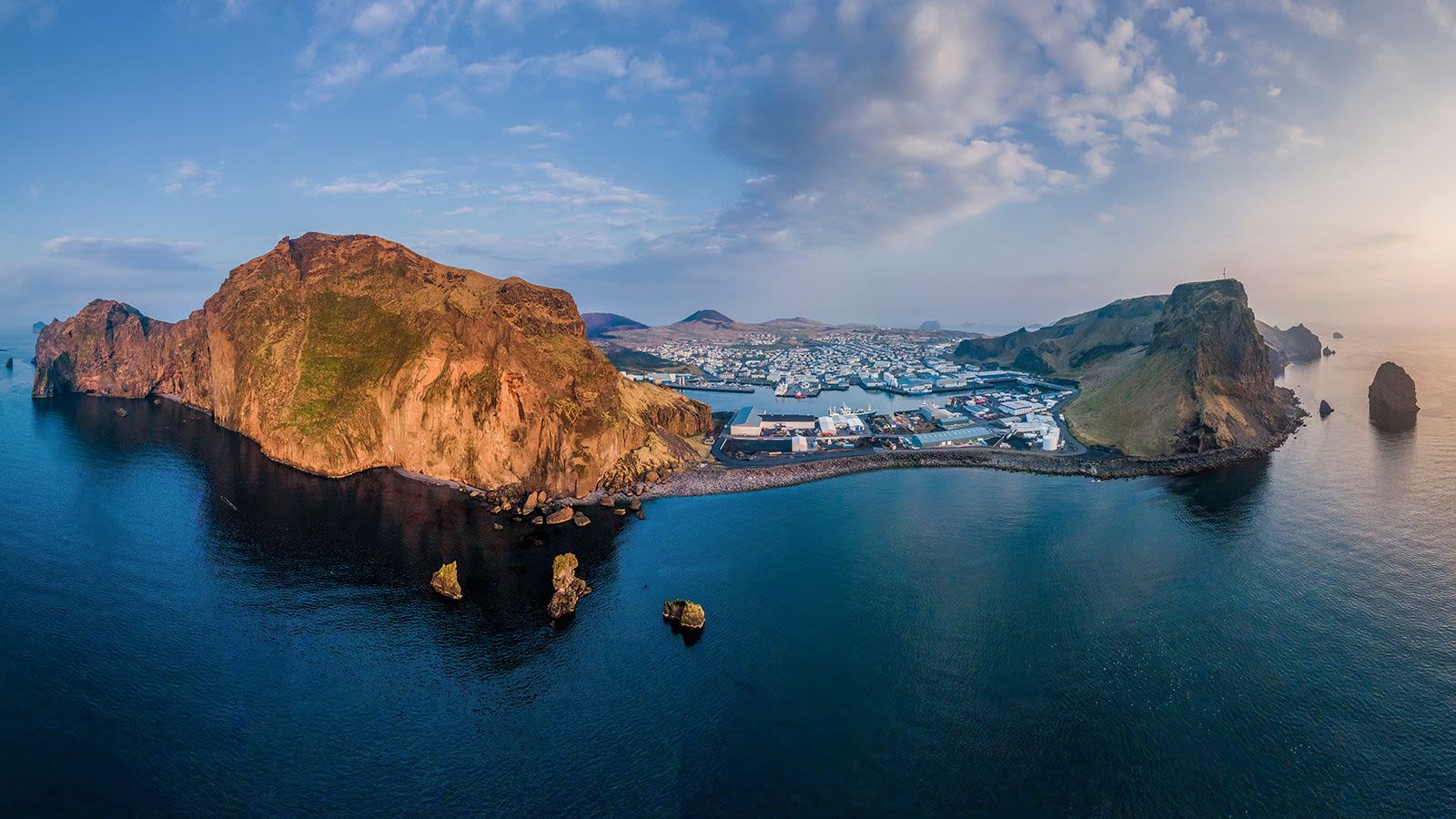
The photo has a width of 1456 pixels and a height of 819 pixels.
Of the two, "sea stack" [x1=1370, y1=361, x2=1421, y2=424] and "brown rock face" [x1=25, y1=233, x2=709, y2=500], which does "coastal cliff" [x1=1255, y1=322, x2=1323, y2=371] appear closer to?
"sea stack" [x1=1370, y1=361, x2=1421, y2=424]

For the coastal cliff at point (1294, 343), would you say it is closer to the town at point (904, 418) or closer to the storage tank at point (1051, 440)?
the town at point (904, 418)

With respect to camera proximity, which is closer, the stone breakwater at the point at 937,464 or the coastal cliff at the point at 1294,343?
the stone breakwater at the point at 937,464

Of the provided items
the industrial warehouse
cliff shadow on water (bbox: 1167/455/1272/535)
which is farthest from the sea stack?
the industrial warehouse

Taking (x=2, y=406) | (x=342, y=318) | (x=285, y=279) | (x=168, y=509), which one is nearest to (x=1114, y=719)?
(x=168, y=509)

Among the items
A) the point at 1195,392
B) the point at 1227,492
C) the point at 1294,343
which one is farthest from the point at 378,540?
the point at 1294,343

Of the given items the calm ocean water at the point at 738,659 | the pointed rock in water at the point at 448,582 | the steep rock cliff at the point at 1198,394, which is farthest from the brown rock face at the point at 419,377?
the steep rock cliff at the point at 1198,394

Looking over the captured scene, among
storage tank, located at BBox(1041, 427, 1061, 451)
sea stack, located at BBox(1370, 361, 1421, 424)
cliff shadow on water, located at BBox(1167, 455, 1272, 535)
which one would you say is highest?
sea stack, located at BBox(1370, 361, 1421, 424)
